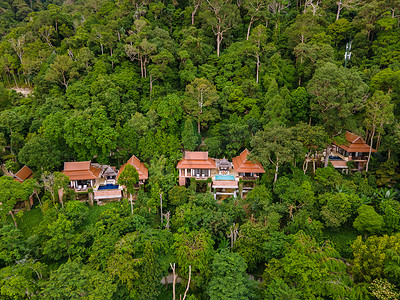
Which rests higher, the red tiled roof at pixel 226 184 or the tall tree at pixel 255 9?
the tall tree at pixel 255 9

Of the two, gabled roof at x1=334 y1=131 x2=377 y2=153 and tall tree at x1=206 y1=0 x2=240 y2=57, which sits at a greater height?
tall tree at x1=206 y1=0 x2=240 y2=57

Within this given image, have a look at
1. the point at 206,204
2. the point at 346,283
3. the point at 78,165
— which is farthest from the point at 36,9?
the point at 346,283

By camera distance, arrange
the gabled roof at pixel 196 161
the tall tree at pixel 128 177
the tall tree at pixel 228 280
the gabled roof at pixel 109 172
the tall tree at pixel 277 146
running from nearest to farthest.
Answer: the tall tree at pixel 228 280 < the tall tree at pixel 128 177 < the tall tree at pixel 277 146 < the gabled roof at pixel 109 172 < the gabled roof at pixel 196 161

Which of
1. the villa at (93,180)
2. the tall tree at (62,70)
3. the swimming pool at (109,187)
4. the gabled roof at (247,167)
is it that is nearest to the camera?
the villa at (93,180)

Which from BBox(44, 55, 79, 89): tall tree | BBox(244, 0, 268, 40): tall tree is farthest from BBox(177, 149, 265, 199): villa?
BBox(244, 0, 268, 40): tall tree

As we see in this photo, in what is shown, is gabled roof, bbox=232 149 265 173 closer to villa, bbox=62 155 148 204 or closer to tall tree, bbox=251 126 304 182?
tall tree, bbox=251 126 304 182

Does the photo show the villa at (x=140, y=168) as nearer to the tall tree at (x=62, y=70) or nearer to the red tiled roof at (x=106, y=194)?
the red tiled roof at (x=106, y=194)

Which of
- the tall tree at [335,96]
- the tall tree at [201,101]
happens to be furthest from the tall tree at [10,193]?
the tall tree at [335,96]

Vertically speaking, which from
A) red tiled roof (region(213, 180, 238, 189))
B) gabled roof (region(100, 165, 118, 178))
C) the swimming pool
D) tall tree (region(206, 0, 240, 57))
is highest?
tall tree (region(206, 0, 240, 57))
